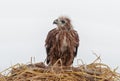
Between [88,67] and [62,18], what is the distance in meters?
1.96

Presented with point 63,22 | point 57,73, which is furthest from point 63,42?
point 57,73

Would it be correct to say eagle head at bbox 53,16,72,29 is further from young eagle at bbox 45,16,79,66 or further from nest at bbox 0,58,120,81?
nest at bbox 0,58,120,81

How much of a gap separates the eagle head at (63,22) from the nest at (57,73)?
1924mm

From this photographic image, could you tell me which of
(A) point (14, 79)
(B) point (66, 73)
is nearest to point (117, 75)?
(B) point (66, 73)

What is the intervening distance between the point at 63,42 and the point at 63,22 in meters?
0.46

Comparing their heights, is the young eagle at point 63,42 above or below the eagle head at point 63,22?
below

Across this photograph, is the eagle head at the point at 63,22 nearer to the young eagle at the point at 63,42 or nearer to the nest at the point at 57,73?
the young eagle at the point at 63,42

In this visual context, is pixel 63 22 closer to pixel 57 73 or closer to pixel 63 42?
pixel 63 42

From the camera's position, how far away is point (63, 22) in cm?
1252

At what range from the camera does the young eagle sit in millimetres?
12398

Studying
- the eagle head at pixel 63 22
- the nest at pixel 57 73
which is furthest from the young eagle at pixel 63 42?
the nest at pixel 57 73

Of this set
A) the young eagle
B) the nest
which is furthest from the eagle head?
the nest

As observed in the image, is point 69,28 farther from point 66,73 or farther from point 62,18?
point 66,73

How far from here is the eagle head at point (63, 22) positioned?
12.4 m
